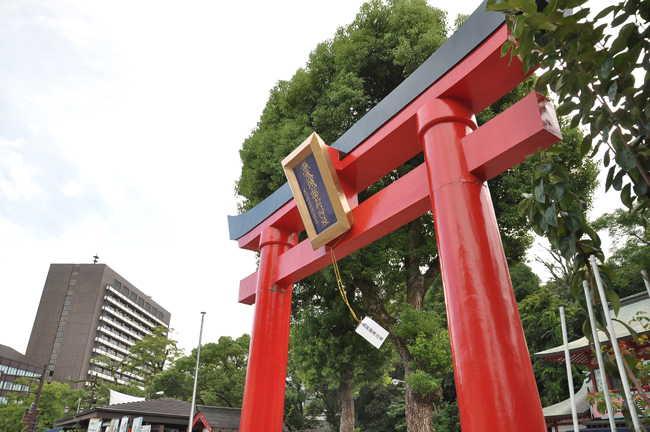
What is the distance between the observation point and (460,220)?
3.06 meters

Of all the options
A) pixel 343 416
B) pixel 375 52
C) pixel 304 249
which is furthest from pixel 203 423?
pixel 375 52

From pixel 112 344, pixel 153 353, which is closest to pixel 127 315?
pixel 112 344

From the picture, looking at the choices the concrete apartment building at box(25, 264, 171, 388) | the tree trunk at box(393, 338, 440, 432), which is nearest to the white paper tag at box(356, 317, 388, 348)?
the tree trunk at box(393, 338, 440, 432)

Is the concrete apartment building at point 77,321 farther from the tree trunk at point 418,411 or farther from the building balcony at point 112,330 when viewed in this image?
the tree trunk at point 418,411

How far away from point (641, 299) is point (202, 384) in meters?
21.0

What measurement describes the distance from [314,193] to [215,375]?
20.6 metres

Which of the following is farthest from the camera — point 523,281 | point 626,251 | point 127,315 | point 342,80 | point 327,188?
point 127,315

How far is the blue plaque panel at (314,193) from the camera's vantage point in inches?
178

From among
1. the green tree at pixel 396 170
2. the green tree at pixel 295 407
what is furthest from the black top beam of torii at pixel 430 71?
the green tree at pixel 295 407

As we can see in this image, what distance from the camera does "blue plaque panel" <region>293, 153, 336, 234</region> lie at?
4512mm

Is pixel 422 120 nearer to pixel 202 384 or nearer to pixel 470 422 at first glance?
pixel 470 422

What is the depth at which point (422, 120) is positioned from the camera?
3738mm

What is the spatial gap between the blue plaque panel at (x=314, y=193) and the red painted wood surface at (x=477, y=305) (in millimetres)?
1379

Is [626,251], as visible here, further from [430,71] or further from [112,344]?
[112,344]
